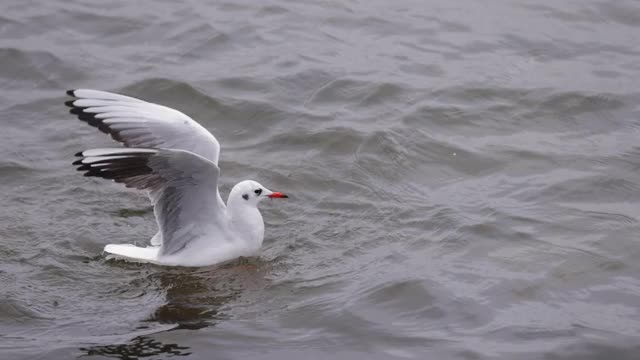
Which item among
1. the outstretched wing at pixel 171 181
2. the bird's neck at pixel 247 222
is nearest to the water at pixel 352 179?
the bird's neck at pixel 247 222

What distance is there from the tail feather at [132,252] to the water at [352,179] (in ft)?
0.33

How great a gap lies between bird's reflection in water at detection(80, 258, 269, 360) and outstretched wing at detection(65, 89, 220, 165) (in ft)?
2.66

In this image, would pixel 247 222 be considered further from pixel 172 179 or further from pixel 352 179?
pixel 352 179

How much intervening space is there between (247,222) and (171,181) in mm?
761

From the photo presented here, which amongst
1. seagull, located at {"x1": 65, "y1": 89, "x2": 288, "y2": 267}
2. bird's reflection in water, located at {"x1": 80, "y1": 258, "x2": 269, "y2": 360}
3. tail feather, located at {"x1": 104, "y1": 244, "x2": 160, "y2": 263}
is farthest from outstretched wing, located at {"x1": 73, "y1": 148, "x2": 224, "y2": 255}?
bird's reflection in water, located at {"x1": 80, "y1": 258, "x2": 269, "y2": 360}

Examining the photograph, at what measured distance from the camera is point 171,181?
23.5 ft

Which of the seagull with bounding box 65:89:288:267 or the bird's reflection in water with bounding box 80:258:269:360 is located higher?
the seagull with bounding box 65:89:288:267

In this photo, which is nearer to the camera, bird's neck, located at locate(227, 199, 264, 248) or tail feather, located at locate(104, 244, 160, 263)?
tail feather, located at locate(104, 244, 160, 263)

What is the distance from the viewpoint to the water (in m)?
6.52

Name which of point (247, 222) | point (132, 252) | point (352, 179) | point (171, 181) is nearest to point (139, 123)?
point (171, 181)

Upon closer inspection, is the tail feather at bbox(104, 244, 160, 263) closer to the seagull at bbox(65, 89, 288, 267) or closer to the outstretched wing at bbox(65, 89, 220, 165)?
the seagull at bbox(65, 89, 288, 267)

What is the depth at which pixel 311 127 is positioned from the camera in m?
9.55

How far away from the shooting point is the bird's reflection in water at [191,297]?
6.18 metres

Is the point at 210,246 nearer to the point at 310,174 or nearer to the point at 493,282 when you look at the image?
the point at 310,174
